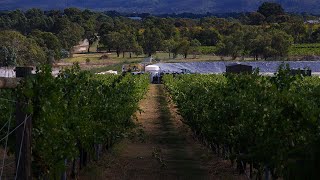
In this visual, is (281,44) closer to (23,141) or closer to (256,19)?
(256,19)

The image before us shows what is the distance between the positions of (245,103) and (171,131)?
1229 cm

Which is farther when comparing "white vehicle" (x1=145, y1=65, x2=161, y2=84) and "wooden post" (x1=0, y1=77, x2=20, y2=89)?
"white vehicle" (x1=145, y1=65, x2=161, y2=84)

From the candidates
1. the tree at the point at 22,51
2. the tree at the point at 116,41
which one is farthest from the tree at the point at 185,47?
the tree at the point at 22,51

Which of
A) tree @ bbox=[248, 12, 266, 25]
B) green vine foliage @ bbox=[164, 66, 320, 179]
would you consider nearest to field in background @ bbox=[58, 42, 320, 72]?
tree @ bbox=[248, 12, 266, 25]

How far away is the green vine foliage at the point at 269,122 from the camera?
6768mm

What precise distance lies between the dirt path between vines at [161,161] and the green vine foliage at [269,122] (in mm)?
764

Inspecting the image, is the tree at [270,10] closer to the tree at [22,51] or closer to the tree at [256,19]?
the tree at [256,19]

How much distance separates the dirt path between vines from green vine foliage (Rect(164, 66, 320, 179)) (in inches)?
30.1

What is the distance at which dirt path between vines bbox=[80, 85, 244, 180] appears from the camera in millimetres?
14867

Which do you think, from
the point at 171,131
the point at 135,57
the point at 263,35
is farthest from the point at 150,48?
the point at 171,131

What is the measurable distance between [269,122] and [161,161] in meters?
5.93

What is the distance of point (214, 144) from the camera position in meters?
18.8

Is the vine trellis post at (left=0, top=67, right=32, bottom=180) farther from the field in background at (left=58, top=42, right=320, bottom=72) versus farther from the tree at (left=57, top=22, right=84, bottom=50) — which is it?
the tree at (left=57, top=22, right=84, bottom=50)

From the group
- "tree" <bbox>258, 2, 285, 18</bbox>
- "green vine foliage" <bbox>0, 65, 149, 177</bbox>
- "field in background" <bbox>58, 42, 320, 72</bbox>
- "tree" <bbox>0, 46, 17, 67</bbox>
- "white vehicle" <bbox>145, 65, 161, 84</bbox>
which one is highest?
"tree" <bbox>258, 2, 285, 18</bbox>
